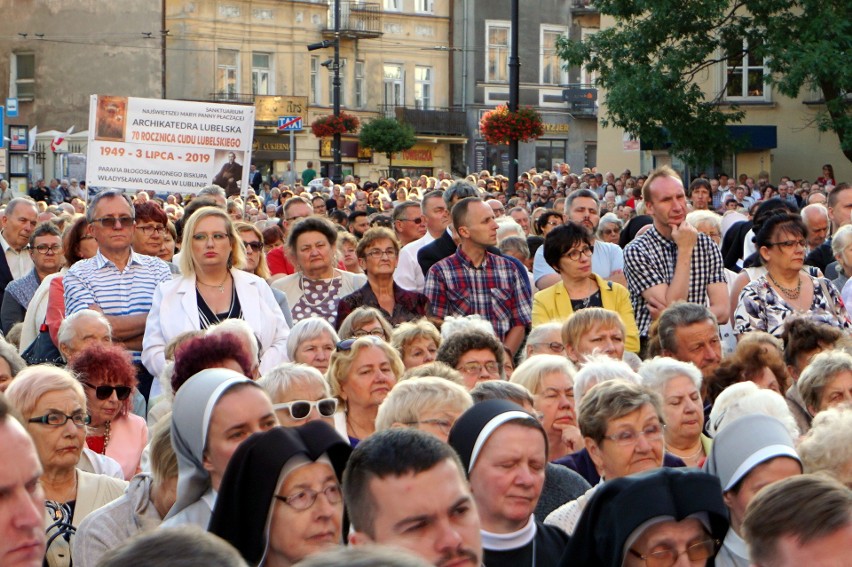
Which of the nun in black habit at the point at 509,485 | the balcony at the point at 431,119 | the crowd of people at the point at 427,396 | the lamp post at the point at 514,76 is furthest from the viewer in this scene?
the balcony at the point at 431,119

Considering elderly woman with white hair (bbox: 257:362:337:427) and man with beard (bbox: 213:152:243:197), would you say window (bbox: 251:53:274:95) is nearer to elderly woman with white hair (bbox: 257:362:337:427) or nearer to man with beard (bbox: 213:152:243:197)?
man with beard (bbox: 213:152:243:197)

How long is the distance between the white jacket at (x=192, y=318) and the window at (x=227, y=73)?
44149mm

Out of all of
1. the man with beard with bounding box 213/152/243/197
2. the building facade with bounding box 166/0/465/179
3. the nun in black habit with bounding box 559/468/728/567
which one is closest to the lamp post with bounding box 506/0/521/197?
the man with beard with bounding box 213/152/243/197

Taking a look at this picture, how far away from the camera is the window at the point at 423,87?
2267 inches

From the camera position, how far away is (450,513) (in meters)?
3.95

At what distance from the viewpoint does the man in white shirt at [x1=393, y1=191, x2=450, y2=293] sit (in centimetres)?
1164

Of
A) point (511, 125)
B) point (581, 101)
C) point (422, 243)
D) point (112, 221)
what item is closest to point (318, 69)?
point (581, 101)

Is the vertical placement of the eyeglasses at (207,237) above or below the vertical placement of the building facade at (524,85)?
below

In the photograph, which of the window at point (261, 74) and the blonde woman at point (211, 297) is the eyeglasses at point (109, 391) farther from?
the window at point (261, 74)

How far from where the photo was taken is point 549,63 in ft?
194

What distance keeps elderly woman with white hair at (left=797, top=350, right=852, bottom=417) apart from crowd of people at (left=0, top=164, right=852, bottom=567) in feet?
0.04

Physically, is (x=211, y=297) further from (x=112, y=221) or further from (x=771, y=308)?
(x=771, y=308)

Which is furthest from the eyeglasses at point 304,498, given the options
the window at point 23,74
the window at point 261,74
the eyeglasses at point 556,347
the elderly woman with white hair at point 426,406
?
the window at point 261,74

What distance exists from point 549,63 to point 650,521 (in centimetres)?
5593
